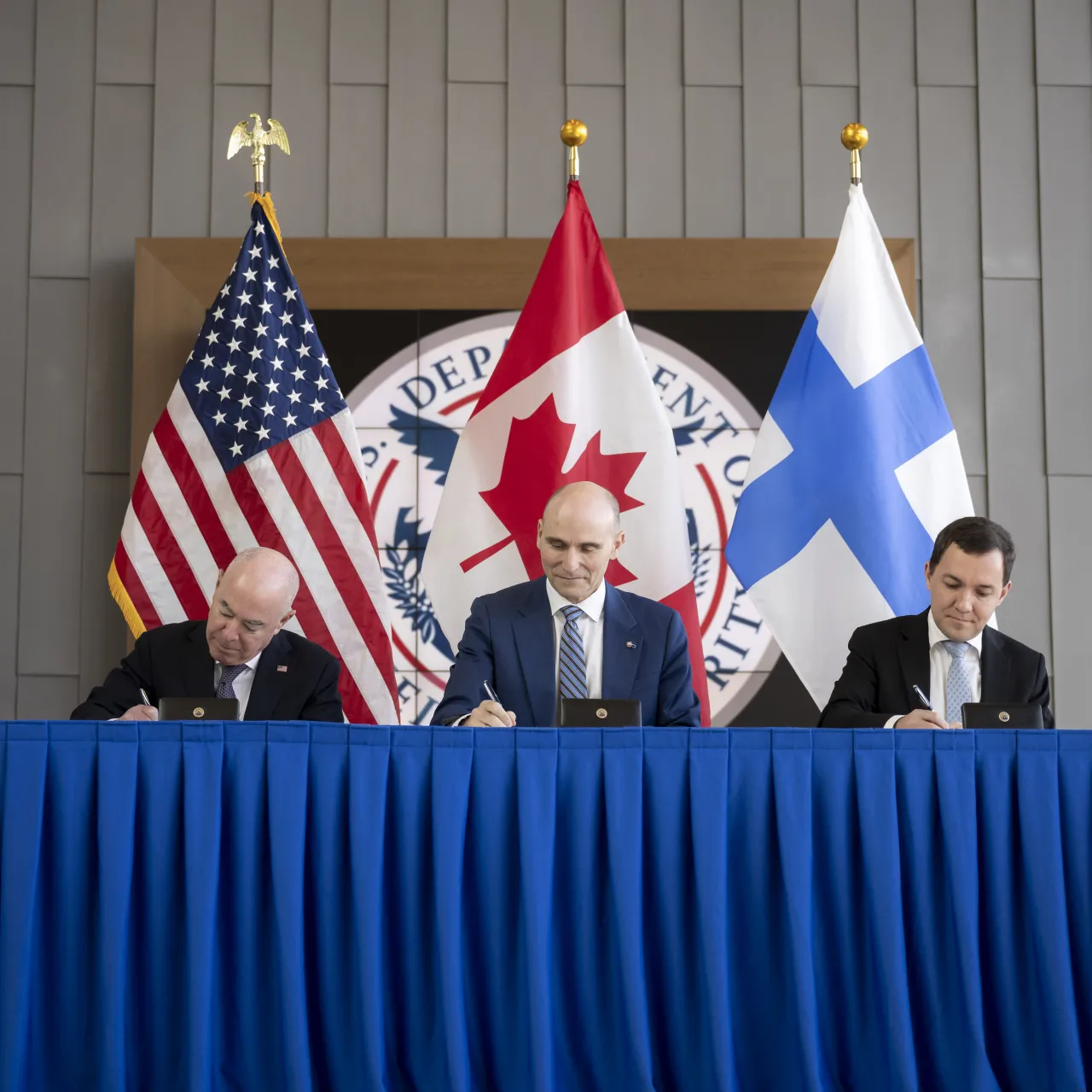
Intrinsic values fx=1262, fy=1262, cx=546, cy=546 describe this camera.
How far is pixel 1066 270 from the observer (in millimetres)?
3879

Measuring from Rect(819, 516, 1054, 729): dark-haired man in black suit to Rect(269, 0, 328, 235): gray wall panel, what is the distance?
215cm

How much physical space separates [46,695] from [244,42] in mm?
2077

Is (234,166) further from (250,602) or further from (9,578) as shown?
(250,602)

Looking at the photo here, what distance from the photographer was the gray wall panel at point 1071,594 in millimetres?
3729

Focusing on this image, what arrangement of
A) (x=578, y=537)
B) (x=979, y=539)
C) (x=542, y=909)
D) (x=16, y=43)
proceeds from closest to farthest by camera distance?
(x=542, y=909) < (x=979, y=539) < (x=578, y=537) < (x=16, y=43)

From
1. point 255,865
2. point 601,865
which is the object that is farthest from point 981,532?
point 255,865

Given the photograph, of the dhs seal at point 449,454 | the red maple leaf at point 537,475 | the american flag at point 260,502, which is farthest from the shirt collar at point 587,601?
the dhs seal at point 449,454

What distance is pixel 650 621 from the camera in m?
2.74

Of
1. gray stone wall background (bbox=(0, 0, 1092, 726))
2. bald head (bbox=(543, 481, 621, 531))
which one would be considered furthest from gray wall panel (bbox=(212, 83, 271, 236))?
bald head (bbox=(543, 481, 621, 531))

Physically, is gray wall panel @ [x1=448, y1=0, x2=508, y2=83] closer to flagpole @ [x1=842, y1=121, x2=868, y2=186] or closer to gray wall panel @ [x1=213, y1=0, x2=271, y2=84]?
gray wall panel @ [x1=213, y1=0, x2=271, y2=84]

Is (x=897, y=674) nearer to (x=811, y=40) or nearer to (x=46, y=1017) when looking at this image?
(x=46, y=1017)

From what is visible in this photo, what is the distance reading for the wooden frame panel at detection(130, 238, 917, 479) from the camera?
3752 millimetres

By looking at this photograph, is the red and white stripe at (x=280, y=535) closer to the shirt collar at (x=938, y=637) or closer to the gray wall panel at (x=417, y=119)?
the gray wall panel at (x=417, y=119)

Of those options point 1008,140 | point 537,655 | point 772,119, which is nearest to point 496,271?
point 772,119
